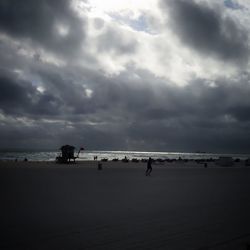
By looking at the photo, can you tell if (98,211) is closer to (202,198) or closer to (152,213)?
(152,213)

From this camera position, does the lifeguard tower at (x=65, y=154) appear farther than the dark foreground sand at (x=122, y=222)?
Yes

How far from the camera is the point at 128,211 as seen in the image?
390 inches

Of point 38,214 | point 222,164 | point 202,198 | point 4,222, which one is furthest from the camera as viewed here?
point 222,164

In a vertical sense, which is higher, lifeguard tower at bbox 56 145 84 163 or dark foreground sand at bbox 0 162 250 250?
lifeguard tower at bbox 56 145 84 163

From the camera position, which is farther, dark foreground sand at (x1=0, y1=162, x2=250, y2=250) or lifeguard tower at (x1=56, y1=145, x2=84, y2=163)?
lifeguard tower at (x1=56, y1=145, x2=84, y2=163)

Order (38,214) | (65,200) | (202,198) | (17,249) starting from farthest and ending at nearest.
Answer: (202,198) → (65,200) → (38,214) → (17,249)

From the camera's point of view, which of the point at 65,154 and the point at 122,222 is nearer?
the point at 122,222

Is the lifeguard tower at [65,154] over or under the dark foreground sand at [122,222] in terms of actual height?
over

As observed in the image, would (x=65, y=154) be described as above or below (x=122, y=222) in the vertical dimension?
above

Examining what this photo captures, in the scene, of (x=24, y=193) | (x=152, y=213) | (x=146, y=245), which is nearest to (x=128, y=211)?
(x=152, y=213)

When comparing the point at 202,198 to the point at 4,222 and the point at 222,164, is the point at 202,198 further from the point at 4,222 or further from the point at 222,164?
the point at 222,164

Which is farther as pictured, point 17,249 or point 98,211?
point 98,211

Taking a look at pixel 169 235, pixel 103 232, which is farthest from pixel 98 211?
pixel 169 235

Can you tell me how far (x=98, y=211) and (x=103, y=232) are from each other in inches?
105
